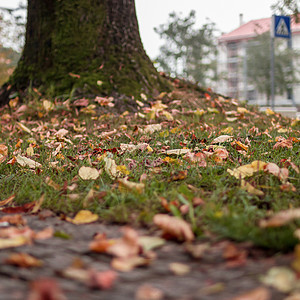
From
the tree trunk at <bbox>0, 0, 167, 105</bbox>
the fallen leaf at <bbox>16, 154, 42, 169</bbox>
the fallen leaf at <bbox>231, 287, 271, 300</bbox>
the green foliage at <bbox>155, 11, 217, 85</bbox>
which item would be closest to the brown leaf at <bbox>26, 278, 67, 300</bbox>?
the fallen leaf at <bbox>231, 287, 271, 300</bbox>

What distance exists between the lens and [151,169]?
234cm

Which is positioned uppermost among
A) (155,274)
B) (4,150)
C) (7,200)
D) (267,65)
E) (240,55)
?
(240,55)

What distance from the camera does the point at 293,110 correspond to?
850 centimetres

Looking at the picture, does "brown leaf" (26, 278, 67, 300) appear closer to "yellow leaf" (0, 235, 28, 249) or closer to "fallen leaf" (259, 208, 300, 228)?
"yellow leaf" (0, 235, 28, 249)

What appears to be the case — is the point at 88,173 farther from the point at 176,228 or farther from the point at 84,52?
the point at 84,52

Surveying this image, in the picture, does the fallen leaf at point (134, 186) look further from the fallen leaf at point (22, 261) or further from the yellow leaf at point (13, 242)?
the fallen leaf at point (22, 261)

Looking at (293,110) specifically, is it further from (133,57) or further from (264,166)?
(264,166)

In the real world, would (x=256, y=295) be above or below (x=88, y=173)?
below

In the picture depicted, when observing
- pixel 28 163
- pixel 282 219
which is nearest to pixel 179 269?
pixel 282 219

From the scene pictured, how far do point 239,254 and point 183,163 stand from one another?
126 cm

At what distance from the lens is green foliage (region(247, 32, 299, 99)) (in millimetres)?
39219

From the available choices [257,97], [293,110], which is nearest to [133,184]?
[293,110]

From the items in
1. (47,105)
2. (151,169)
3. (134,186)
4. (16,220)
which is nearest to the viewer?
(16,220)

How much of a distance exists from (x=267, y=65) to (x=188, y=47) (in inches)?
378
